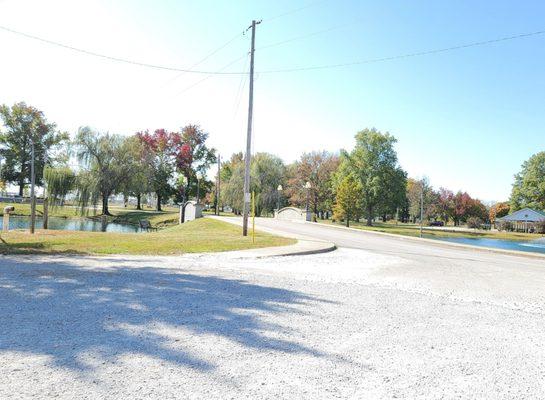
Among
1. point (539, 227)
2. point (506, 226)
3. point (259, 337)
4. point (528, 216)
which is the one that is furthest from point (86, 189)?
point (528, 216)

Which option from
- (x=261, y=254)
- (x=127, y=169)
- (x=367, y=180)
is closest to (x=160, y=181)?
(x=127, y=169)

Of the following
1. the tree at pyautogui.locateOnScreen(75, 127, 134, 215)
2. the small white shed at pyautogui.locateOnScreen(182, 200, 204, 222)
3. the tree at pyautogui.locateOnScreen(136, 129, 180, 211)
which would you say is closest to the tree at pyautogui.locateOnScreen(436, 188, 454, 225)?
the tree at pyautogui.locateOnScreen(136, 129, 180, 211)

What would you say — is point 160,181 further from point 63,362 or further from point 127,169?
point 63,362

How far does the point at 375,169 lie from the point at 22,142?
57.6 meters

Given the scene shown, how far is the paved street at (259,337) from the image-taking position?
3270mm

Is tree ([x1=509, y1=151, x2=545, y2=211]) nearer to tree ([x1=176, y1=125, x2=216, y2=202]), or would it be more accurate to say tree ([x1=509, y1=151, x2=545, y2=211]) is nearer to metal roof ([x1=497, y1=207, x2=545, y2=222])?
metal roof ([x1=497, y1=207, x2=545, y2=222])

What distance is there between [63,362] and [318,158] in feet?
196

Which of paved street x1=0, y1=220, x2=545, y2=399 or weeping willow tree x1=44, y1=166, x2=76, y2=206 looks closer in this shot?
paved street x1=0, y1=220, x2=545, y2=399

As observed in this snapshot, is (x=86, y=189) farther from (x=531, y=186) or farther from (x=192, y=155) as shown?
(x=531, y=186)

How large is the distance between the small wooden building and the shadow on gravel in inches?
3088

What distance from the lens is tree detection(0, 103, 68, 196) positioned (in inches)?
2501

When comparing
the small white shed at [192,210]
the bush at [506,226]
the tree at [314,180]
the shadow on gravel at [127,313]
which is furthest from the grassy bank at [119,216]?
the bush at [506,226]

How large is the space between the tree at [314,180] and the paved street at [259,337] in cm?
4989

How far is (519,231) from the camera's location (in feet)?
234
